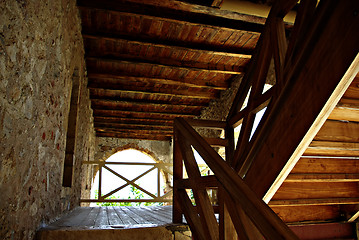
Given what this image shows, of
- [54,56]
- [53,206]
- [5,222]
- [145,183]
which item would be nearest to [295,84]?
[5,222]

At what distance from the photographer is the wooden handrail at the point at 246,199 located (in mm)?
1078

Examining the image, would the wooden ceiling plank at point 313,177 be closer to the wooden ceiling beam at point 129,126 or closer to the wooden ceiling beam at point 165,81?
the wooden ceiling beam at point 165,81

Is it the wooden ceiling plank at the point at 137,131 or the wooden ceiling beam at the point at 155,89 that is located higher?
the wooden ceiling beam at the point at 155,89

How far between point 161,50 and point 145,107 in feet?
10.00

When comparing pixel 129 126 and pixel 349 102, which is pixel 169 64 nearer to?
pixel 349 102

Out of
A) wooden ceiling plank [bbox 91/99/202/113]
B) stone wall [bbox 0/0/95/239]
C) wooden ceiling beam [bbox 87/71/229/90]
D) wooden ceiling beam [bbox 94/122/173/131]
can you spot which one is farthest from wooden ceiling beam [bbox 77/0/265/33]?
wooden ceiling beam [bbox 94/122/173/131]

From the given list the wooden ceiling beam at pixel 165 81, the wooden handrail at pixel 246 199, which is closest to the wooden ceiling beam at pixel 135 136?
the wooden ceiling beam at pixel 165 81

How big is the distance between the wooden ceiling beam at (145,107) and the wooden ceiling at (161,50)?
27 millimetres

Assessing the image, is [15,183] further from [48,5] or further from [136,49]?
[136,49]

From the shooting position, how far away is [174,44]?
455cm

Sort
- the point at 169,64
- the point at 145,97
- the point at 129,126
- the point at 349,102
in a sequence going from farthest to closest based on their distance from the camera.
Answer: the point at 129,126 < the point at 145,97 < the point at 169,64 < the point at 349,102

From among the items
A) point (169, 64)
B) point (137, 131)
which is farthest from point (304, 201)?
point (137, 131)

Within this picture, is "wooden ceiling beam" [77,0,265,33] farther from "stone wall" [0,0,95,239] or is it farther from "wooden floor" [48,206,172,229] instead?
"wooden floor" [48,206,172,229]

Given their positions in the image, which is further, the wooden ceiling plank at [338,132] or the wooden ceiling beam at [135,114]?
the wooden ceiling beam at [135,114]
